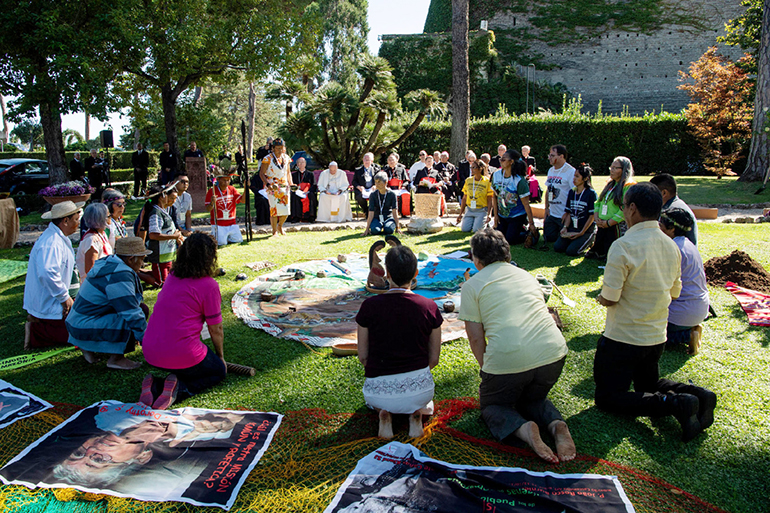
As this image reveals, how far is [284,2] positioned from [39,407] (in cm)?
1792

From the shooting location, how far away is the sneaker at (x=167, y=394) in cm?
352

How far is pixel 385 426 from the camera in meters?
3.14

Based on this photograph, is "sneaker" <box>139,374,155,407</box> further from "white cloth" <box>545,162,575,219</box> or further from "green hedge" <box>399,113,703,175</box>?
"green hedge" <box>399,113,703,175</box>

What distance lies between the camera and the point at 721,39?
17828 millimetres

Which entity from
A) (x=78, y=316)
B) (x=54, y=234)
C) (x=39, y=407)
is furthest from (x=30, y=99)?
(x=39, y=407)

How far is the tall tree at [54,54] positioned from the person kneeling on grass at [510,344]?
12.2 metres

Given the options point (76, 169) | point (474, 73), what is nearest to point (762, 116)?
point (76, 169)

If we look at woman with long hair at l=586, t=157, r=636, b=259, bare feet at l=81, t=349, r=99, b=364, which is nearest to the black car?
bare feet at l=81, t=349, r=99, b=364

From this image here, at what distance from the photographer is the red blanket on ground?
4.77 meters

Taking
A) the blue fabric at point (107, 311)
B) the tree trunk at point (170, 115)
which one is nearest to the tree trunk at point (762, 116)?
the blue fabric at point (107, 311)

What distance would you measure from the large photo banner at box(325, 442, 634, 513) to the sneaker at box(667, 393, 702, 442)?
2.25ft

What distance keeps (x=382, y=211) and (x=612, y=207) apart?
4.36 m

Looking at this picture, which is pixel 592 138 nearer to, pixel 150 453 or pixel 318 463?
pixel 318 463

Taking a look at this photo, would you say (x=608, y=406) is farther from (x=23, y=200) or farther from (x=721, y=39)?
(x=721, y=39)
